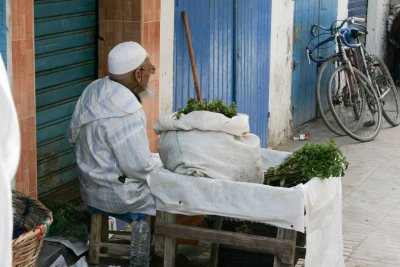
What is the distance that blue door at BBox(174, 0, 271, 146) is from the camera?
24.5 feet

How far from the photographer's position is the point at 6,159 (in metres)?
1.70

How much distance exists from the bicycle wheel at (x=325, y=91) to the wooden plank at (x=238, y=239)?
5858 millimetres

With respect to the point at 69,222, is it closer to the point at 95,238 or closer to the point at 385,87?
the point at 95,238

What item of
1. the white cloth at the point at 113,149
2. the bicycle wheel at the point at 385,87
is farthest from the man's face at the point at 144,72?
the bicycle wheel at the point at 385,87

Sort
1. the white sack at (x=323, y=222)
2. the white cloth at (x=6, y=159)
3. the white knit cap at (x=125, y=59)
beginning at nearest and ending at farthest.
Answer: the white cloth at (x=6, y=159), the white sack at (x=323, y=222), the white knit cap at (x=125, y=59)

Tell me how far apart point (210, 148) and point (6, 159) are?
3.31m

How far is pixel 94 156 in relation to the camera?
5.29m

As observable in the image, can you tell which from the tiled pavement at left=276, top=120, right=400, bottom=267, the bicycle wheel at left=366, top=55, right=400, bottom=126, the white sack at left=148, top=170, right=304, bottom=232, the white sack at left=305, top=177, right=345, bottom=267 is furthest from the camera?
the bicycle wheel at left=366, top=55, right=400, bottom=126

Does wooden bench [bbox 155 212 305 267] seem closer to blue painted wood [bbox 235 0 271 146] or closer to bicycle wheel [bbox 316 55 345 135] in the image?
blue painted wood [bbox 235 0 271 146]

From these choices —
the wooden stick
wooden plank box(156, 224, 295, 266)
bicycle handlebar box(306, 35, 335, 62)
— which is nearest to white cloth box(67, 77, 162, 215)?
wooden plank box(156, 224, 295, 266)

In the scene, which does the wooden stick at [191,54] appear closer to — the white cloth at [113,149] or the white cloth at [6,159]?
the white cloth at [113,149]

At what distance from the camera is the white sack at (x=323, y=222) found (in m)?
4.91

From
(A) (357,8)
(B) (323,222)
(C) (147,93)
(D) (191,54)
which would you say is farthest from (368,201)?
(A) (357,8)

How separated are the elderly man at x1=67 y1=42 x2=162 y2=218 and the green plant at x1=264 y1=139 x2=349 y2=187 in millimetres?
762
